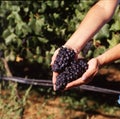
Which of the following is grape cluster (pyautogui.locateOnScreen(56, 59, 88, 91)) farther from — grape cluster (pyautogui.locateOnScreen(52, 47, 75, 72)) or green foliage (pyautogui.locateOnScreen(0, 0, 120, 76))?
green foliage (pyautogui.locateOnScreen(0, 0, 120, 76))

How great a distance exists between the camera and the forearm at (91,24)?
2.29 metres

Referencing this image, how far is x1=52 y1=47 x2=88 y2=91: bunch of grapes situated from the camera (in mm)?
2199

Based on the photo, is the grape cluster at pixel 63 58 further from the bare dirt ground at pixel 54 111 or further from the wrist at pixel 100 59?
the bare dirt ground at pixel 54 111

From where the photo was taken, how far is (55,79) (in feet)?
7.45

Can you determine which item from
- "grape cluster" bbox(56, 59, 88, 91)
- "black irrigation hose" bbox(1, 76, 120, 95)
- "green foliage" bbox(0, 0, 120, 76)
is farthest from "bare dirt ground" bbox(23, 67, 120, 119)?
"grape cluster" bbox(56, 59, 88, 91)

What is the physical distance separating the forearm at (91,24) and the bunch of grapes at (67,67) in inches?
2.7

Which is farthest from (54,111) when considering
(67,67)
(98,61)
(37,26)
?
(98,61)

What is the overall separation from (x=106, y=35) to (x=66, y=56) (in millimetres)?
1661

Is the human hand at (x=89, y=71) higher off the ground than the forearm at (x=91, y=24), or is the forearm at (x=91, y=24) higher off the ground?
the forearm at (x=91, y=24)

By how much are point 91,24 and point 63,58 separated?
0.95 feet

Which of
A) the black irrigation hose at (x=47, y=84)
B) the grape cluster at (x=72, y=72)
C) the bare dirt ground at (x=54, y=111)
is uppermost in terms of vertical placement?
the grape cluster at (x=72, y=72)

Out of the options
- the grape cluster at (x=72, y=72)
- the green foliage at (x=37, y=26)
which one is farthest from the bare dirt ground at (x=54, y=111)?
the grape cluster at (x=72, y=72)

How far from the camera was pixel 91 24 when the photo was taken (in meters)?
2.35

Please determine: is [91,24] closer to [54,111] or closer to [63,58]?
[63,58]
